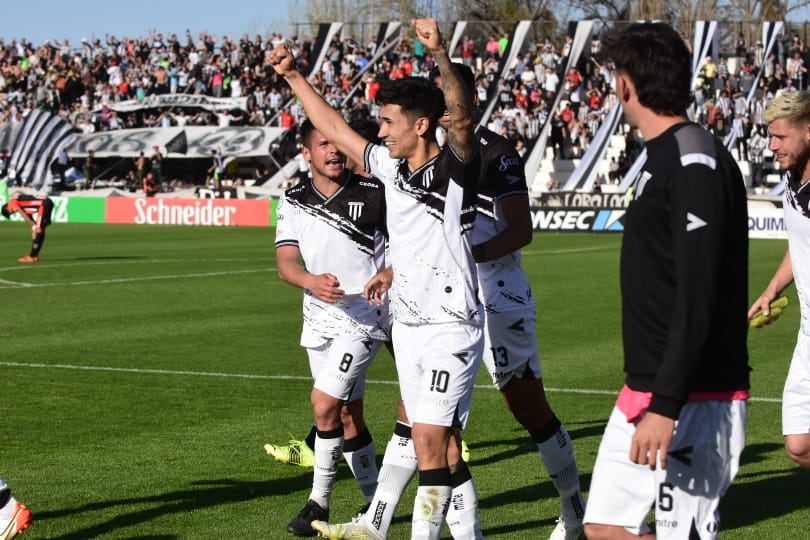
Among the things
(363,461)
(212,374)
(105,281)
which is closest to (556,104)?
(105,281)

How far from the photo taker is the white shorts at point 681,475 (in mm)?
4035

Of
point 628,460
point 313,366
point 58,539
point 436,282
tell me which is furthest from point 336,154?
point 628,460

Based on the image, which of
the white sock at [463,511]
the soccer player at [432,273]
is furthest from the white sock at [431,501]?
the white sock at [463,511]

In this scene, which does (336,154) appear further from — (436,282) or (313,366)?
(436,282)

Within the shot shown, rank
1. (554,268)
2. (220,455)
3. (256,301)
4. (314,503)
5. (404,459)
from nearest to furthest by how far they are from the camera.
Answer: (404,459) < (314,503) < (220,455) < (256,301) < (554,268)

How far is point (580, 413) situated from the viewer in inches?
412

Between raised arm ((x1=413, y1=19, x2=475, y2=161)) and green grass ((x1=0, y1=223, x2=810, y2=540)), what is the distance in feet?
7.61

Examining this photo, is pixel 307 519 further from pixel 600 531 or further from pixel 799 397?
pixel 600 531

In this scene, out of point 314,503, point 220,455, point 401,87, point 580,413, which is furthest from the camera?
point 580,413

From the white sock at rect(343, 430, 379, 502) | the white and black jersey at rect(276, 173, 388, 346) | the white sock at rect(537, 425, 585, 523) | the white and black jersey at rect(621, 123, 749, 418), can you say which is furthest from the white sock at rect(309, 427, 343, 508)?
the white and black jersey at rect(621, 123, 749, 418)

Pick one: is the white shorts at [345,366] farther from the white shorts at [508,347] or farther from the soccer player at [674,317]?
the soccer player at [674,317]

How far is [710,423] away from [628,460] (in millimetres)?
274

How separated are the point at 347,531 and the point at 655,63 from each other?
10.8 ft

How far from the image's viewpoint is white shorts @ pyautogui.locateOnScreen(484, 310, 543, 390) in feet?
21.4
